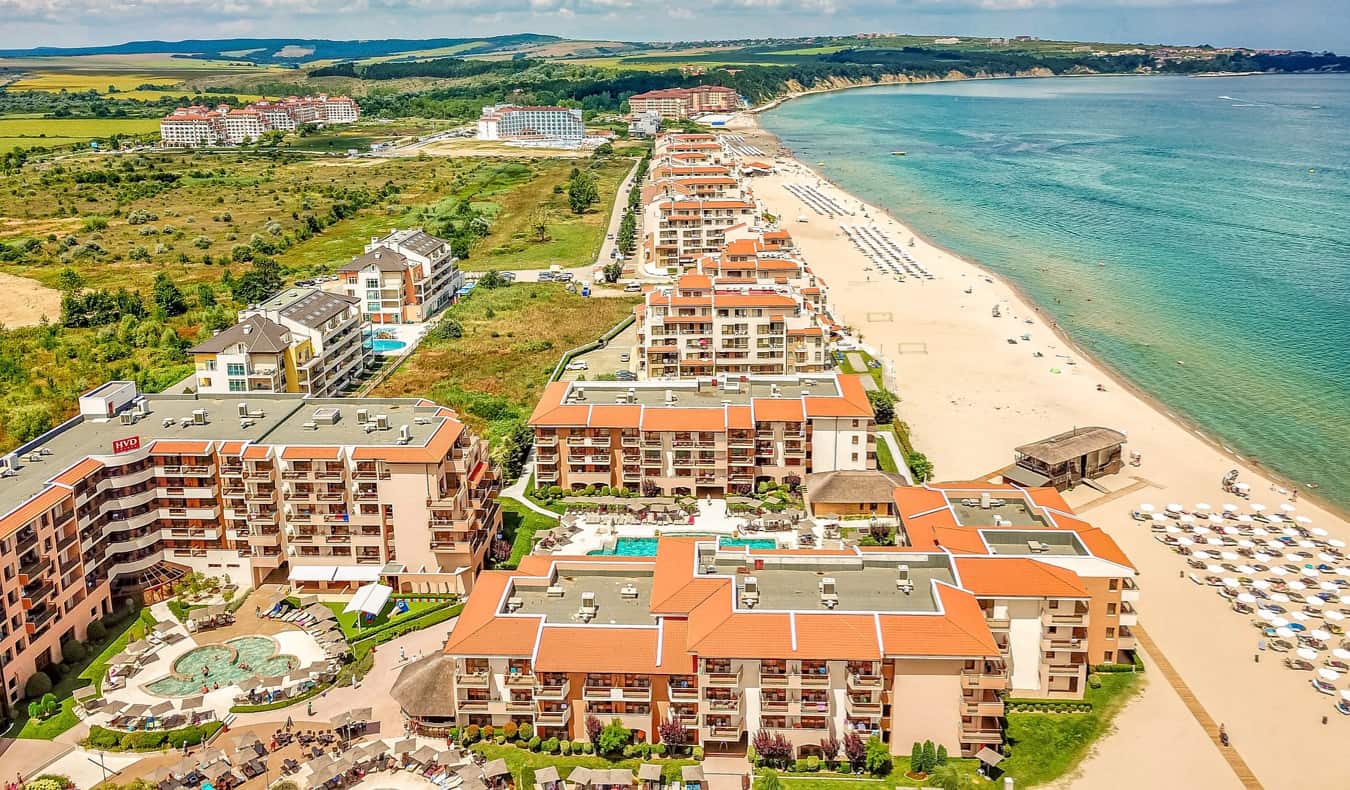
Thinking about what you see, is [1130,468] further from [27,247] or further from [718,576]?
[27,247]

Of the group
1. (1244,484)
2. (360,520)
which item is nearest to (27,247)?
(360,520)

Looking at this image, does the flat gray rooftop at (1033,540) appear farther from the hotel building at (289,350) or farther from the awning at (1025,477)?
the hotel building at (289,350)

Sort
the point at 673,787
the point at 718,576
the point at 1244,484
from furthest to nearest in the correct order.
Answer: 1. the point at 1244,484
2. the point at 718,576
3. the point at 673,787

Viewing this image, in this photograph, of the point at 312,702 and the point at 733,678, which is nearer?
the point at 733,678

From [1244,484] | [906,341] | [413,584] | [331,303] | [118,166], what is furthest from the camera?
[118,166]

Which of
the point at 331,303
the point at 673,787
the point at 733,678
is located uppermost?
the point at 331,303

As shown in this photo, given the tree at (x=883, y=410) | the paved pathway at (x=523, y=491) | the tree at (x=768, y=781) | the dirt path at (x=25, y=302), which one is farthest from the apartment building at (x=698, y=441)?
the dirt path at (x=25, y=302)

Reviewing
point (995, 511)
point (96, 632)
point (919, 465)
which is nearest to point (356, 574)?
point (96, 632)
